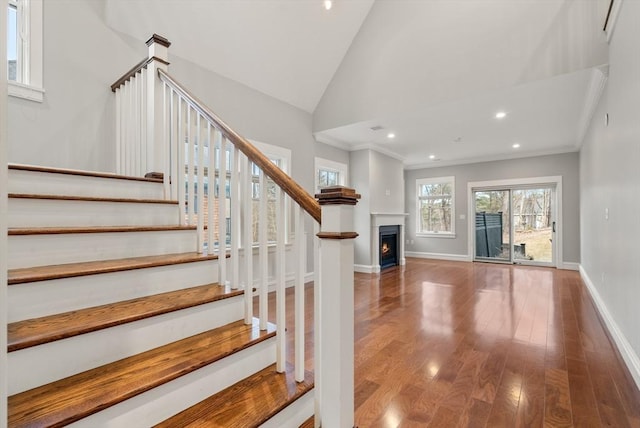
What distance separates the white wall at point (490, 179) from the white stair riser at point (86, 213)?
724 cm

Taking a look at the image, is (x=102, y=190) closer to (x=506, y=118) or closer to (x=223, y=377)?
(x=223, y=377)

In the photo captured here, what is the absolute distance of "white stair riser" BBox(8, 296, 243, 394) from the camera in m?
1.07

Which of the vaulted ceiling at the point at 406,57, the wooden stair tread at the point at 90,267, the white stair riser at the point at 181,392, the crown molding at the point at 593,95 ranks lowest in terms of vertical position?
the white stair riser at the point at 181,392

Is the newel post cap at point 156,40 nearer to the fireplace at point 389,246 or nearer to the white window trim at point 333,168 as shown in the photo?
the white window trim at point 333,168

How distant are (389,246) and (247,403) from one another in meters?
5.95

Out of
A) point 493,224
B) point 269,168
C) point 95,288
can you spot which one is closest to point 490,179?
point 493,224

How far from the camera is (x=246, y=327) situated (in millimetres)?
1670

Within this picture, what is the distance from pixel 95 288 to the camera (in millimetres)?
1425

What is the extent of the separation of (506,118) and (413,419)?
15.3ft

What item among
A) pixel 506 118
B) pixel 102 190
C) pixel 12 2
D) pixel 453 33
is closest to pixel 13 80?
pixel 12 2

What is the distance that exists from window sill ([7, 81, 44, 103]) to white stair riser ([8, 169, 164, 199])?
1.22m

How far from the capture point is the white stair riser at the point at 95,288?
48.9 inches

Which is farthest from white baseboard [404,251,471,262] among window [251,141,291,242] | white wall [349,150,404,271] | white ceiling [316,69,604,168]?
window [251,141,291,242]

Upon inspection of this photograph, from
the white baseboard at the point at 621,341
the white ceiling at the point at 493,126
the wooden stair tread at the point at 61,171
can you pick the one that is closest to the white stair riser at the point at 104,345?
the wooden stair tread at the point at 61,171
